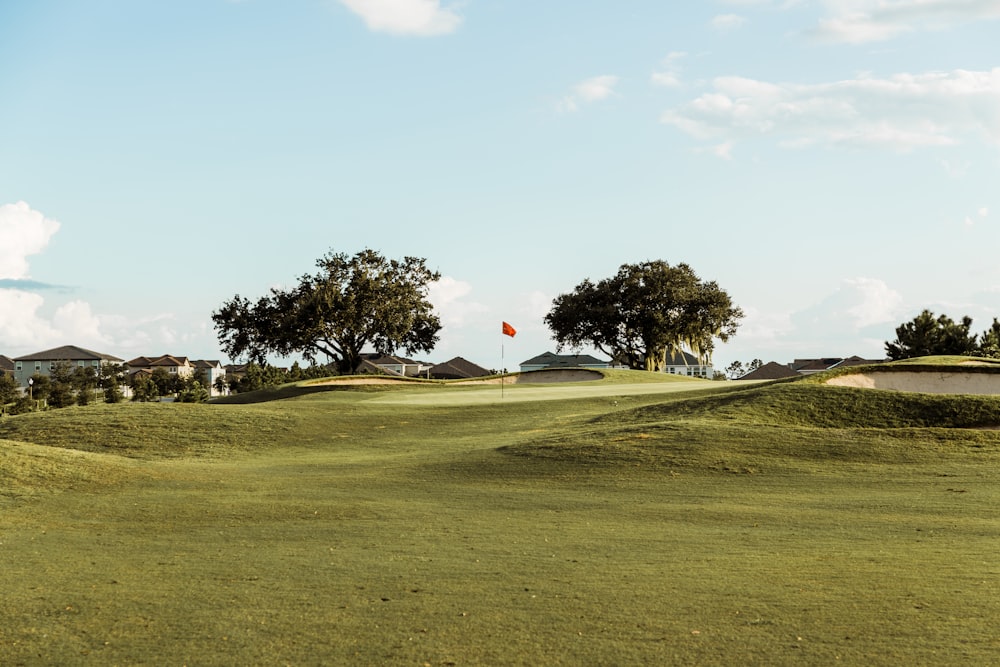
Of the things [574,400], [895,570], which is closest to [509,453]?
[895,570]

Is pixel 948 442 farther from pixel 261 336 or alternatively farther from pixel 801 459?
pixel 261 336

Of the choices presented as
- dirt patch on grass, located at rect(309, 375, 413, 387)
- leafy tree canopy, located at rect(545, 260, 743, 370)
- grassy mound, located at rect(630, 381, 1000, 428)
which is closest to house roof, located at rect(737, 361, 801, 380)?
leafy tree canopy, located at rect(545, 260, 743, 370)

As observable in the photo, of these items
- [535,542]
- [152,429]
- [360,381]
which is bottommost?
[535,542]

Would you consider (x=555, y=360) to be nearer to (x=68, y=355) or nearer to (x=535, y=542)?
(x=68, y=355)

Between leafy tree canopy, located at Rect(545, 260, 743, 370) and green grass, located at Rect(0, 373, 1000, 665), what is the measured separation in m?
50.1

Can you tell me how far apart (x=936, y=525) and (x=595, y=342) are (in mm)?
66305

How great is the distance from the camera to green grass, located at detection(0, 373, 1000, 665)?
312 inches

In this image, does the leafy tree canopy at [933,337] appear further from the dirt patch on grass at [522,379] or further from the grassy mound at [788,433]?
the grassy mound at [788,433]

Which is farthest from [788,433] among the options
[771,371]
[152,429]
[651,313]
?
[771,371]

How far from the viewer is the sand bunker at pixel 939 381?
30.7 meters

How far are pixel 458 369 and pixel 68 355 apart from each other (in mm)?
74401

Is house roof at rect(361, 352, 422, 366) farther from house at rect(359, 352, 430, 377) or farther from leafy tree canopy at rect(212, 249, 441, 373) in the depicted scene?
leafy tree canopy at rect(212, 249, 441, 373)

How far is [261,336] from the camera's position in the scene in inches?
2633

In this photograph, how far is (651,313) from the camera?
247 ft
